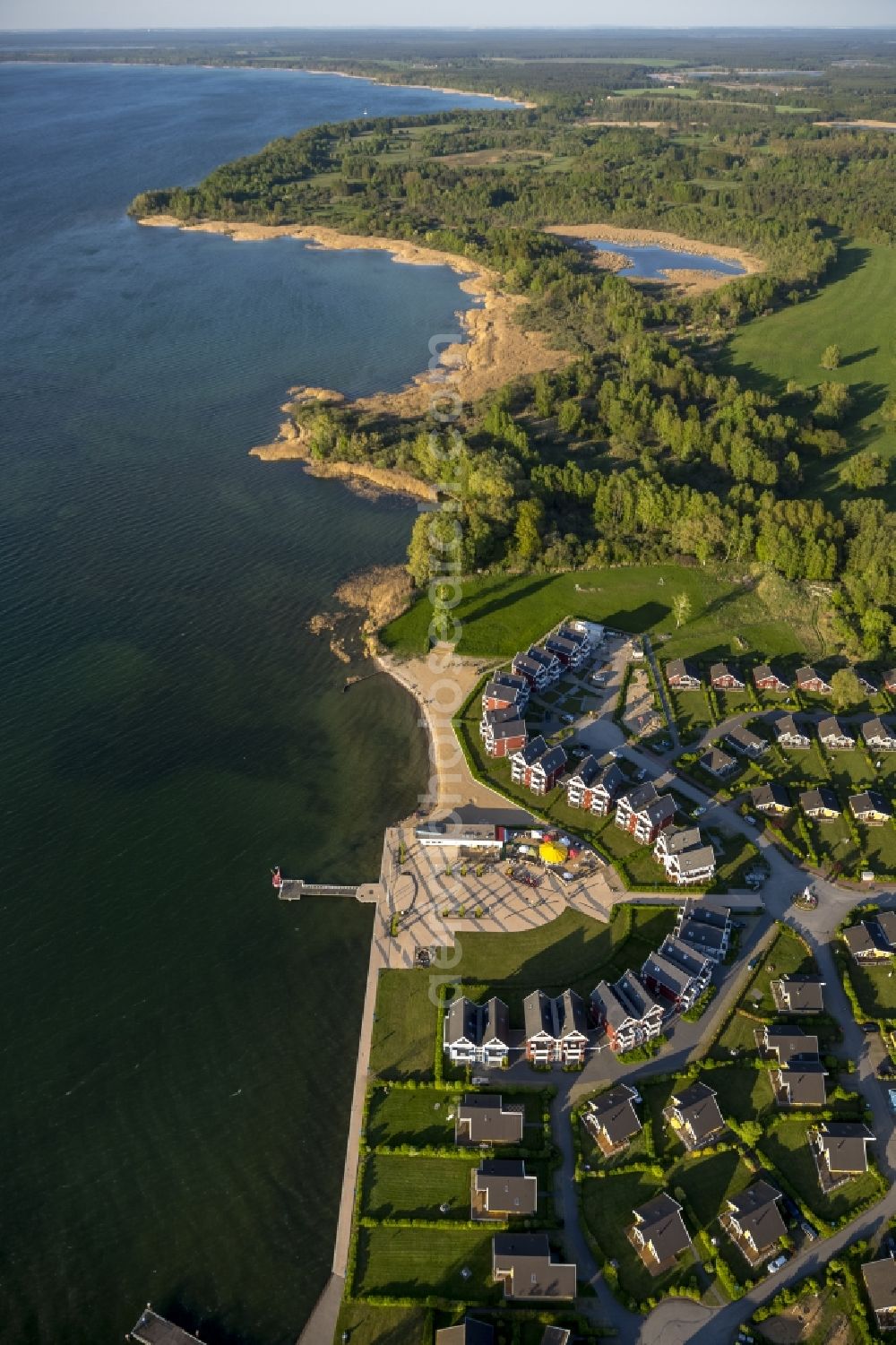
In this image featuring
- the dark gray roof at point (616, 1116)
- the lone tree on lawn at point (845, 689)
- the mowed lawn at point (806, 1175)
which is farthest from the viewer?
the lone tree on lawn at point (845, 689)

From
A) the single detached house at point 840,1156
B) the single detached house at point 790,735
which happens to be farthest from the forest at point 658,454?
the single detached house at point 840,1156

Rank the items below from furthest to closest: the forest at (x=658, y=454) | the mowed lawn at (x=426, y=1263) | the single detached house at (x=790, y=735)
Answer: the forest at (x=658, y=454), the single detached house at (x=790, y=735), the mowed lawn at (x=426, y=1263)

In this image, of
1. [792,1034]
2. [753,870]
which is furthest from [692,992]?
[753,870]

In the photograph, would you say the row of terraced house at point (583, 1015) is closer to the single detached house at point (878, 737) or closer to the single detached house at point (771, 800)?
the single detached house at point (771, 800)

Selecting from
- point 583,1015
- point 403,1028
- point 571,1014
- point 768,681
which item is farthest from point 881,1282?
point 768,681

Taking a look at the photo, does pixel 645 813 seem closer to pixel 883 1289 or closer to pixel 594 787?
pixel 594 787

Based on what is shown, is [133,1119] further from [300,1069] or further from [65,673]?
[65,673]
